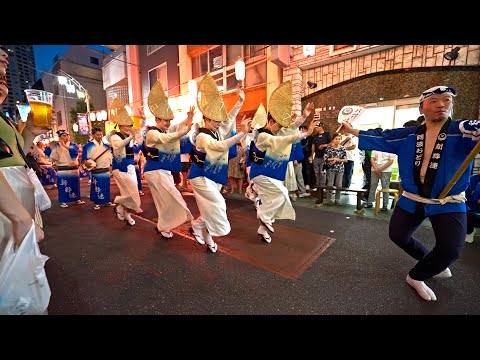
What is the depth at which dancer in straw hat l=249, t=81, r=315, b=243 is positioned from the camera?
3.43m

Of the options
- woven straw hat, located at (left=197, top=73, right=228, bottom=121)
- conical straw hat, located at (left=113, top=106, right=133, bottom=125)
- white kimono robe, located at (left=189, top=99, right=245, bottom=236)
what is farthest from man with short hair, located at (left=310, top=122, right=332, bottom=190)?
conical straw hat, located at (left=113, top=106, right=133, bottom=125)

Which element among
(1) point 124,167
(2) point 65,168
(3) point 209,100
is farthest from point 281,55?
(2) point 65,168

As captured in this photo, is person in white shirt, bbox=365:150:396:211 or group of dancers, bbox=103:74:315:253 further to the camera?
person in white shirt, bbox=365:150:396:211

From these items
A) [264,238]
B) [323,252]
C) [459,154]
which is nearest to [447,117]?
[459,154]

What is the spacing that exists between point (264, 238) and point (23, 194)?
284 centimetres

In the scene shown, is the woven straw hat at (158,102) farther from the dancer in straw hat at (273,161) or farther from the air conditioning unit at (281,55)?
the air conditioning unit at (281,55)

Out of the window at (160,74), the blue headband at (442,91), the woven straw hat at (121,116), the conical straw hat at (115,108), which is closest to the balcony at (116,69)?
the window at (160,74)

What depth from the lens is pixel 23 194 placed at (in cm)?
162

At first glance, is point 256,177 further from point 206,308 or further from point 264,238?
point 206,308

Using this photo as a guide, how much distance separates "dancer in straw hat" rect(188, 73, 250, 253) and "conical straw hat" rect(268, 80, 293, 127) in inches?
21.4

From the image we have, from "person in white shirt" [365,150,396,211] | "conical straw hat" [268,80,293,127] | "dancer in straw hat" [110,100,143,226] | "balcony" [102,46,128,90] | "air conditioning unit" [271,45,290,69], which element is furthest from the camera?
"balcony" [102,46,128,90]

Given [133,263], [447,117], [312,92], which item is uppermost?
[312,92]

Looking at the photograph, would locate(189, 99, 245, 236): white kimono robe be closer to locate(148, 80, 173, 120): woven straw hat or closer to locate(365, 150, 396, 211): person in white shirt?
locate(148, 80, 173, 120): woven straw hat

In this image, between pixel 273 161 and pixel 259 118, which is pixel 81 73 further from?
pixel 273 161
